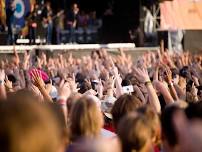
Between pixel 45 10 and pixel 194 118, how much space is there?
19.5m

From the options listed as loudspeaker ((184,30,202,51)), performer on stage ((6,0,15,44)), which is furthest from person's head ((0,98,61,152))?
loudspeaker ((184,30,202,51))

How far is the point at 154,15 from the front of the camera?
23141 mm

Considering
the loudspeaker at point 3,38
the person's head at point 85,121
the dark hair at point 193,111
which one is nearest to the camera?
the dark hair at point 193,111

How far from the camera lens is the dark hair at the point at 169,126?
336cm

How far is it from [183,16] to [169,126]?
18933 mm

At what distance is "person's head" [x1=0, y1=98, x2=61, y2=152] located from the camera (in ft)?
6.70

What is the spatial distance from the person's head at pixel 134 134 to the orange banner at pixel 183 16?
61.2 feet

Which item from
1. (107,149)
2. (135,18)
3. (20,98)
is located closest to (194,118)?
(107,149)

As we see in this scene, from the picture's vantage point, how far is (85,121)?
356 centimetres

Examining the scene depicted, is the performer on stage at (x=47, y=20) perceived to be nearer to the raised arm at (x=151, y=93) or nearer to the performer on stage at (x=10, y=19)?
the performer on stage at (x=10, y=19)

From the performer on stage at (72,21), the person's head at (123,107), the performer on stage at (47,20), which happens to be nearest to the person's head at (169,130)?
the person's head at (123,107)

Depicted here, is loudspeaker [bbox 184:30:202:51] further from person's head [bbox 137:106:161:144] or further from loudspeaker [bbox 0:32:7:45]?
person's head [bbox 137:106:161:144]

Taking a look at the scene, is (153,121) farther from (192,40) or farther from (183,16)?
(192,40)

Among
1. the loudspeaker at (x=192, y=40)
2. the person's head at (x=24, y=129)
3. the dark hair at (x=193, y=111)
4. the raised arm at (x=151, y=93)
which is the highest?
the person's head at (x=24, y=129)
